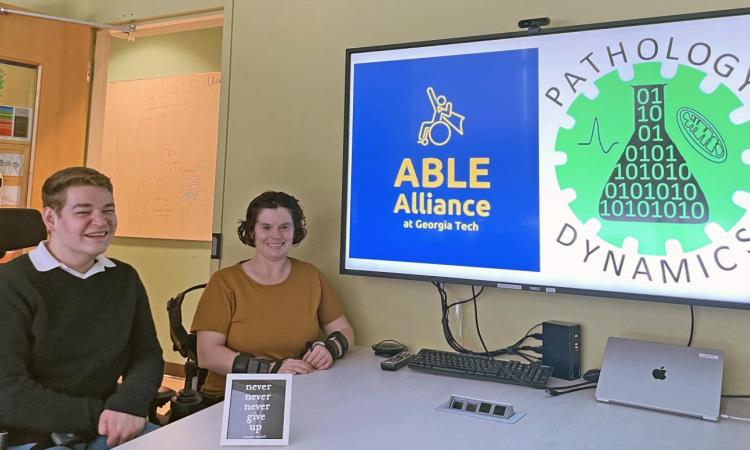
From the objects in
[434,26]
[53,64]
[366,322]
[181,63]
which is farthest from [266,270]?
[181,63]

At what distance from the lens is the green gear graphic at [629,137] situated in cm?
159

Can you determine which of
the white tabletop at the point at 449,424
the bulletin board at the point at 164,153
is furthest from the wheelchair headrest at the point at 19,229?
the bulletin board at the point at 164,153

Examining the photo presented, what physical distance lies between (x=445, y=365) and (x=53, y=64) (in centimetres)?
244

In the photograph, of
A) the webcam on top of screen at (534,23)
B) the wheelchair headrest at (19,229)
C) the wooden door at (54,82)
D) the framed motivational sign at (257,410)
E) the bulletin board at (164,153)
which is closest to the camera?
the framed motivational sign at (257,410)

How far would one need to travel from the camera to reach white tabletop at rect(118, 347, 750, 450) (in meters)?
1.24

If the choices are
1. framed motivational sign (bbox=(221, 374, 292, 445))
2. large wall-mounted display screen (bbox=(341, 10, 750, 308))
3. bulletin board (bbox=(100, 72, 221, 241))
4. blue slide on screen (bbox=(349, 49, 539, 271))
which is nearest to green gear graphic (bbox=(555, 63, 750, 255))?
large wall-mounted display screen (bbox=(341, 10, 750, 308))

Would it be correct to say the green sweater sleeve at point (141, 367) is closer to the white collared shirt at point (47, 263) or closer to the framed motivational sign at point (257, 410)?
the white collared shirt at point (47, 263)

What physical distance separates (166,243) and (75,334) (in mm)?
2660

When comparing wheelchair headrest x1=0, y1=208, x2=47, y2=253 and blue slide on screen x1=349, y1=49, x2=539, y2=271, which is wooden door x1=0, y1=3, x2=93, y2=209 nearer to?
wheelchair headrest x1=0, y1=208, x2=47, y2=253

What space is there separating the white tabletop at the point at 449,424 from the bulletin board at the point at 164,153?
2.67 m

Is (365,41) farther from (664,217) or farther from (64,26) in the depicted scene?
(64,26)

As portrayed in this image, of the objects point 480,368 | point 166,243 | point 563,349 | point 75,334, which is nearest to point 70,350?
point 75,334

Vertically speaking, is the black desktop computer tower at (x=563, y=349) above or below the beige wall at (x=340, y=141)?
below

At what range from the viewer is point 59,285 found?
158cm
